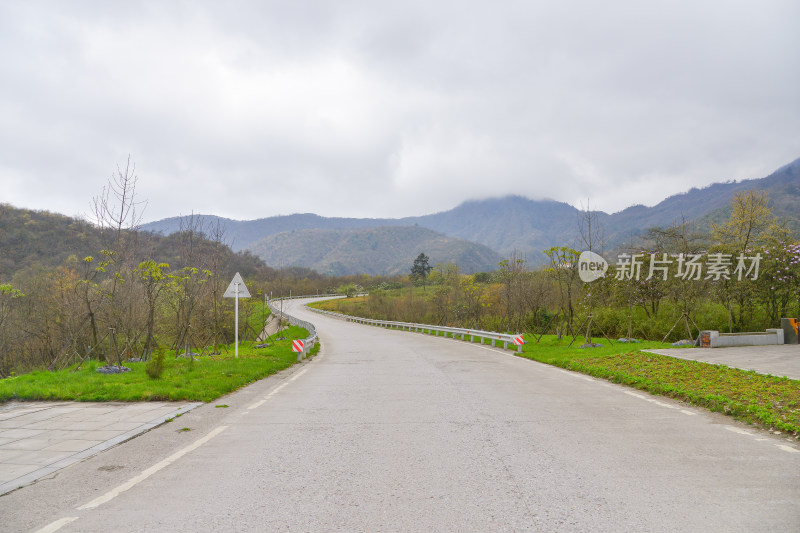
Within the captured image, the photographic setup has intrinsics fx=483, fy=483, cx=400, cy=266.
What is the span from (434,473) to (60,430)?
18.2 feet

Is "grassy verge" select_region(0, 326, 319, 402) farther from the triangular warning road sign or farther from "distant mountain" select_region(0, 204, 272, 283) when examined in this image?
"distant mountain" select_region(0, 204, 272, 283)

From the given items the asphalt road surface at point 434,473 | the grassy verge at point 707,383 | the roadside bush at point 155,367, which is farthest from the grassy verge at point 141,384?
the grassy verge at point 707,383

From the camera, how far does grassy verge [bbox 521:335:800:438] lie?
688 centimetres

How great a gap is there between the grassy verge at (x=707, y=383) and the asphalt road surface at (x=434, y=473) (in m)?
0.45

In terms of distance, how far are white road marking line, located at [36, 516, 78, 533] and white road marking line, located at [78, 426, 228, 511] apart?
0.69 feet

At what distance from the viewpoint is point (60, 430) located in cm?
679

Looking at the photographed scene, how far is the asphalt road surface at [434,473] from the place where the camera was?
3.60 metres

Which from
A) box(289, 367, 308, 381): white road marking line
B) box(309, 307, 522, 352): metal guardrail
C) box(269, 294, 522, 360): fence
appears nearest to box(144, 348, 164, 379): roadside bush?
box(289, 367, 308, 381): white road marking line

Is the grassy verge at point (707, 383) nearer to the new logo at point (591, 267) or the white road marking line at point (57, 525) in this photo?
the new logo at point (591, 267)

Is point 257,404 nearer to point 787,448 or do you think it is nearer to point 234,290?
point 234,290

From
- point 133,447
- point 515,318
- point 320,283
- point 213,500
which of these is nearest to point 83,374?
point 133,447

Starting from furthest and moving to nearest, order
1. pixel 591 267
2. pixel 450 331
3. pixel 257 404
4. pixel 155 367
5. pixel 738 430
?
pixel 450 331 < pixel 591 267 < pixel 155 367 < pixel 257 404 < pixel 738 430

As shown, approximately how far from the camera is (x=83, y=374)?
39.4 ft

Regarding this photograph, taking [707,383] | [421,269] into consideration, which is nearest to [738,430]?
[707,383]
